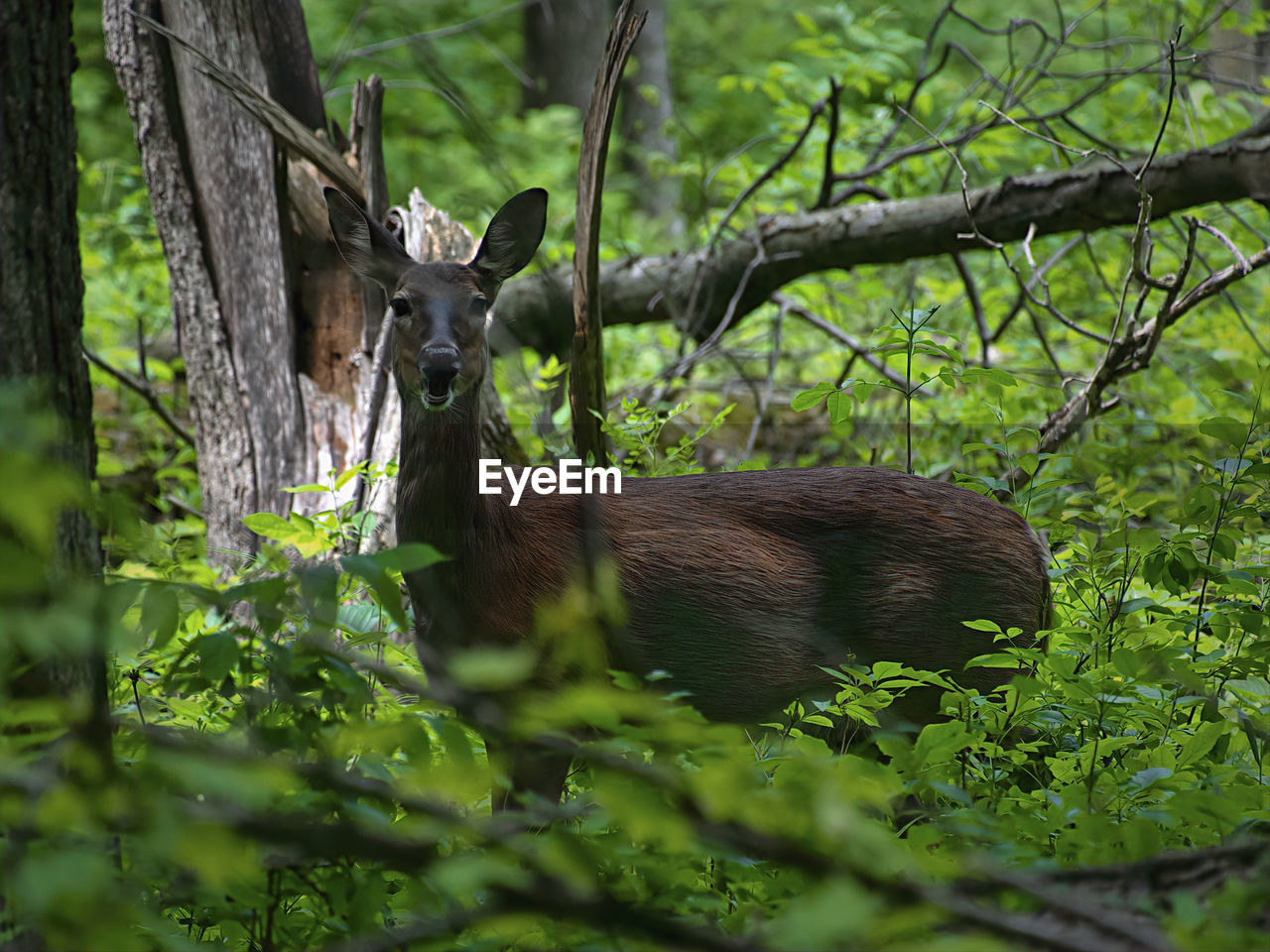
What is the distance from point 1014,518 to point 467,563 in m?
2.10

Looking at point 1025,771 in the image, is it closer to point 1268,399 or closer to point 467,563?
point 467,563

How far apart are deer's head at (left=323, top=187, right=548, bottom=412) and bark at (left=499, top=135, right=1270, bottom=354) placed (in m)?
0.92

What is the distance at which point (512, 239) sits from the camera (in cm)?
442

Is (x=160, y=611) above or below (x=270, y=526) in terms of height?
above

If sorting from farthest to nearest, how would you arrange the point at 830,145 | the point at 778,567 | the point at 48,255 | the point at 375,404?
the point at 830,145 → the point at 375,404 → the point at 778,567 → the point at 48,255

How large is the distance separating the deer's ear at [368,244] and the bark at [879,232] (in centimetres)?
111

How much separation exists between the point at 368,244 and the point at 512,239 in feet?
1.81

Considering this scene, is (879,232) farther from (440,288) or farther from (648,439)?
(440,288)

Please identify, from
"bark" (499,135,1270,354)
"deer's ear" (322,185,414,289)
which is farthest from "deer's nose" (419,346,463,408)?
"bark" (499,135,1270,354)

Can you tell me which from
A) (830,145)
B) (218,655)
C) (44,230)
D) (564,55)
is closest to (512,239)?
(44,230)

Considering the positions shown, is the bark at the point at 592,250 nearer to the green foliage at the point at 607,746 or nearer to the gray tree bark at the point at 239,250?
the green foliage at the point at 607,746

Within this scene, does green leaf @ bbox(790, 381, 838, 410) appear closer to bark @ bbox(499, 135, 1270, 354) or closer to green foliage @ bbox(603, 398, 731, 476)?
green foliage @ bbox(603, 398, 731, 476)

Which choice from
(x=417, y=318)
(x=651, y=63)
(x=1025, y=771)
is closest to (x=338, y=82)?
(x=651, y=63)

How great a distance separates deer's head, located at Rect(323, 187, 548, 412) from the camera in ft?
12.8
